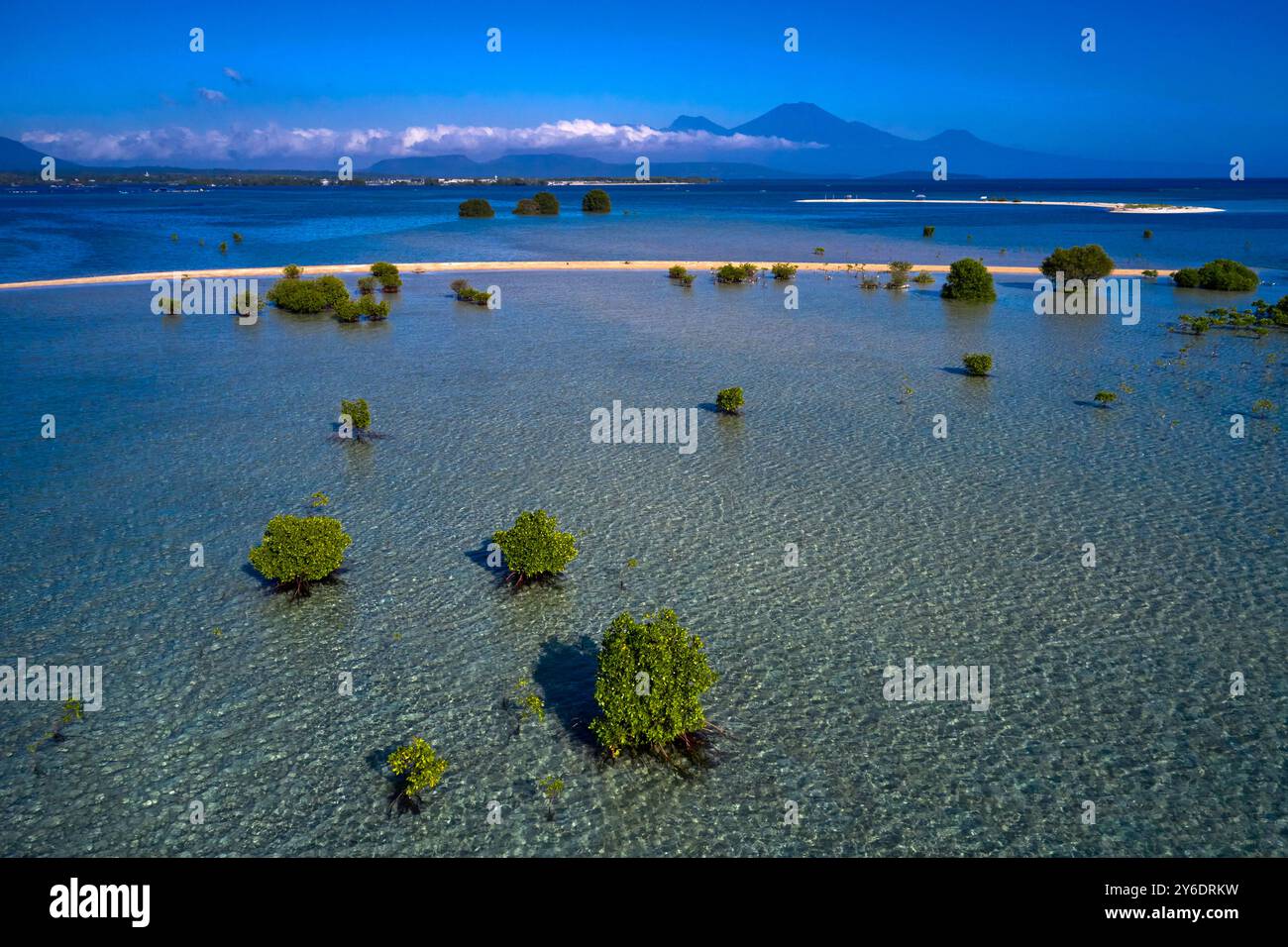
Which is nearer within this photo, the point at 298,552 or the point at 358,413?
the point at 298,552

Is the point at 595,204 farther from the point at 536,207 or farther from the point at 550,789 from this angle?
the point at 550,789

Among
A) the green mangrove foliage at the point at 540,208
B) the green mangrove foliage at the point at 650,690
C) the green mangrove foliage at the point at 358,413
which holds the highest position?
the green mangrove foliage at the point at 540,208

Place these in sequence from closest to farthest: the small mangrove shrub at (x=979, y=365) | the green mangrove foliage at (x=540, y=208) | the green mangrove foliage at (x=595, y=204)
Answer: the small mangrove shrub at (x=979, y=365)
the green mangrove foliage at (x=540, y=208)
the green mangrove foliage at (x=595, y=204)

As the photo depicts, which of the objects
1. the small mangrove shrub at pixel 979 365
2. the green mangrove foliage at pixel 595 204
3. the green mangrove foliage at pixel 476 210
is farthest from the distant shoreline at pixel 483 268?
the green mangrove foliage at pixel 595 204

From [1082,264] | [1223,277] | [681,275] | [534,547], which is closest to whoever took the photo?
[534,547]

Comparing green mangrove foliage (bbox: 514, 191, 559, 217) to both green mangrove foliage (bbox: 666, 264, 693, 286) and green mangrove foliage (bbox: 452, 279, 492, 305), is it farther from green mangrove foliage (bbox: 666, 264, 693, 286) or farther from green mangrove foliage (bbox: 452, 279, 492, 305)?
green mangrove foliage (bbox: 452, 279, 492, 305)

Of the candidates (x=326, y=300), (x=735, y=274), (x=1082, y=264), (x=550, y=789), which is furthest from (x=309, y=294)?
(x=1082, y=264)

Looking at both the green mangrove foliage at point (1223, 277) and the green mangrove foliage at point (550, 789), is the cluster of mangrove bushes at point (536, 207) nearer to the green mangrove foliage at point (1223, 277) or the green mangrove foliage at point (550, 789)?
the green mangrove foliage at point (1223, 277)
